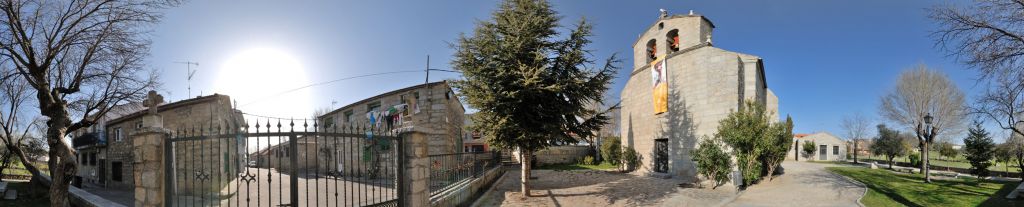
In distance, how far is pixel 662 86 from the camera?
1894 cm

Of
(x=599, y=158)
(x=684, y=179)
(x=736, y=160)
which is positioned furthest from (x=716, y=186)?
(x=599, y=158)

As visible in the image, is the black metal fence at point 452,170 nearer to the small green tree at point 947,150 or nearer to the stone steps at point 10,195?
the stone steps at point 10,195

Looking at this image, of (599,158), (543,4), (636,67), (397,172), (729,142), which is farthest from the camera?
(599,158)

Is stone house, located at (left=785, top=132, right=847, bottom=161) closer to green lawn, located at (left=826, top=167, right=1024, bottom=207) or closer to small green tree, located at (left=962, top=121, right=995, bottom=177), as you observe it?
small green tree, located at (left=962, top=121, right=995, bottom=177)

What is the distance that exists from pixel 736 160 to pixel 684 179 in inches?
110

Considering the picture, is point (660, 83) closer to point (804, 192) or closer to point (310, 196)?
point (804, 192)

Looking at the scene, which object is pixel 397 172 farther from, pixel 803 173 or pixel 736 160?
pixel 803 173

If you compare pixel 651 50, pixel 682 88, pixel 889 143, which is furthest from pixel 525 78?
pixel 889 143

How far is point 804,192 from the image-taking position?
40.9 ft

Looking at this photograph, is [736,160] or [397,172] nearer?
[397,172]

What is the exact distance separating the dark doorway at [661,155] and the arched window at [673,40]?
402cm

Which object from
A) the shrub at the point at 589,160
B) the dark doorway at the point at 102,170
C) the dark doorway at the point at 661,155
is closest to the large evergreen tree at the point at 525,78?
the dark doorway at the point at 661,155

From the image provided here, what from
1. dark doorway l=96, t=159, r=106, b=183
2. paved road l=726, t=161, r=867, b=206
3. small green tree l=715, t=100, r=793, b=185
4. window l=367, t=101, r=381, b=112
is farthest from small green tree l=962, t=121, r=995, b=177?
dark doorway l=96, t=159, r=106, b=183

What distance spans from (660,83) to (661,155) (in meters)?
3.28
